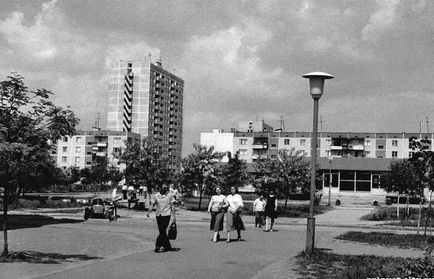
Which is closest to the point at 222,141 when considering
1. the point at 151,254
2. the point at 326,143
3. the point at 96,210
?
the point at 326,143

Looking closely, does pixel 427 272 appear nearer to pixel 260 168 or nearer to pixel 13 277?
pixel 13 277

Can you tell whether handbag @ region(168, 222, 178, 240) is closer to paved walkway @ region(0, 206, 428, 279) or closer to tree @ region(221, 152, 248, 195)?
paved walkway @ region(0, 206, 428, 279)

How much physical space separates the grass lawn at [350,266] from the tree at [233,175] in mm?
27893

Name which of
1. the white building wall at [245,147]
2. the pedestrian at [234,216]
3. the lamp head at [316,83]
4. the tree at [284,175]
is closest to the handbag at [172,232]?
the pedestrian at [234,216]

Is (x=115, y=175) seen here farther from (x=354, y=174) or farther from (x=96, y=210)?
(x=354, y=174)

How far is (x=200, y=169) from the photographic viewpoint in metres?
39.6

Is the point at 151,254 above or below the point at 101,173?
below

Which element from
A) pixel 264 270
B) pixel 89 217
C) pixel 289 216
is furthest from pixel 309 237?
pixel 289 216

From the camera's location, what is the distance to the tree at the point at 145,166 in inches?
1505

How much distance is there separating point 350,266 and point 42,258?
6337 millimetres

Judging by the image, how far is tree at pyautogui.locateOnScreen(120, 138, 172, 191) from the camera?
38219 millimetres

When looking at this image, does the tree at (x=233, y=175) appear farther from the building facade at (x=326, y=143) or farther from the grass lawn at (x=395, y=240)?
the building facade at (x=326, y=143)

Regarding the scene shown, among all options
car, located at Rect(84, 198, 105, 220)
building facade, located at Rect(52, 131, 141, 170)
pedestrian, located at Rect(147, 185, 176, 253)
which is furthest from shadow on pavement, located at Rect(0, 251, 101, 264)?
building facade, located at Rect(52, 131, 141, 170)

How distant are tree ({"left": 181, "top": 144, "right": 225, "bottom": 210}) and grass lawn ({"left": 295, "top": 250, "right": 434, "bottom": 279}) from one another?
27375 millimetres
